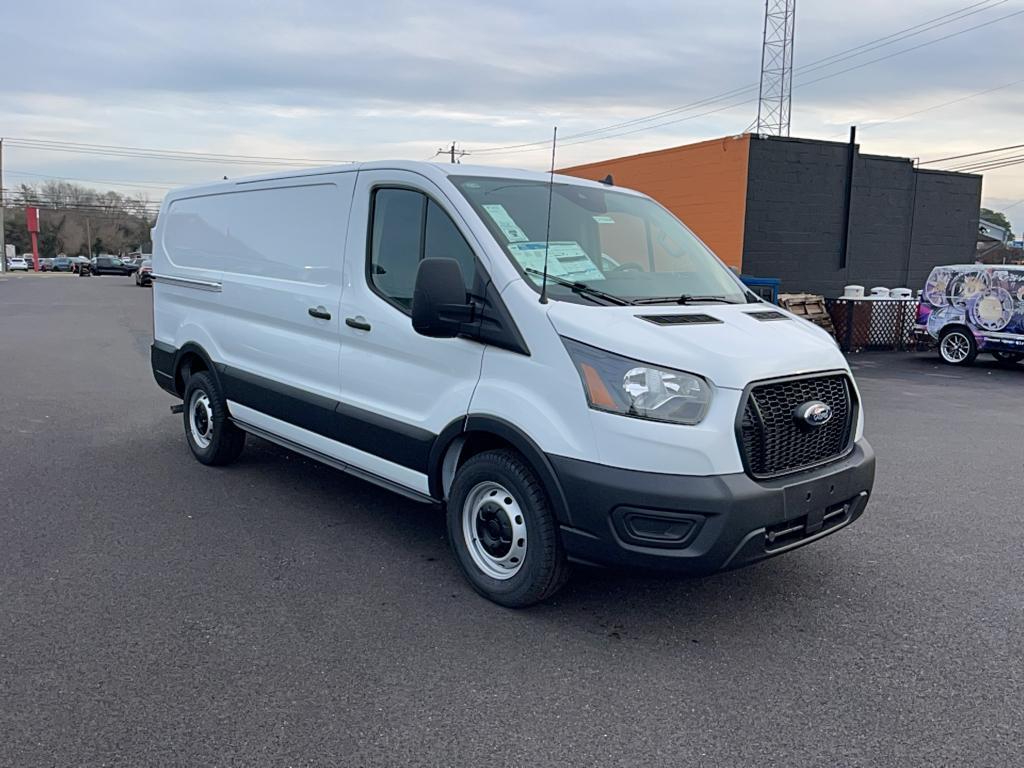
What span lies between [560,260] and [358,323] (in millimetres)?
1265

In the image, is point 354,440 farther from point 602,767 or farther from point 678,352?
point 602,767

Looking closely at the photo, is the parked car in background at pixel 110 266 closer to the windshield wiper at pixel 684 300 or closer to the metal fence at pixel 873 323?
the metal fence at pixel 873 323

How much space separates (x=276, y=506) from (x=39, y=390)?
5996 mm

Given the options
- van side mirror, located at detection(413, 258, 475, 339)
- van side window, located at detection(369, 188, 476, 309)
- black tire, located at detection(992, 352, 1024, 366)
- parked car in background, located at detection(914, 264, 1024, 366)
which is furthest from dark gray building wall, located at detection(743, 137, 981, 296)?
van side mirror, located at detection(413, 258, 475, 339)

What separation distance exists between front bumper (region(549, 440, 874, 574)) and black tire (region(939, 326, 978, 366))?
1355cm

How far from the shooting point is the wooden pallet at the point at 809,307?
56.0ft

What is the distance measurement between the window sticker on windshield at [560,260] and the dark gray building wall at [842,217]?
16.1 metres

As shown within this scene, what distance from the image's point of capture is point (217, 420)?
6516 millimetres

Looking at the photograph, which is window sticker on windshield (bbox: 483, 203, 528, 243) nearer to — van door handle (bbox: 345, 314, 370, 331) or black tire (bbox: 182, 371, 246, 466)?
van door handle (bbox: 345, 314, 370, 331)

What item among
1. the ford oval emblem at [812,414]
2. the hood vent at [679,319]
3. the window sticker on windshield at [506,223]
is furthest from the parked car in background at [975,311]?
the window sticker on windshield at [506,223]

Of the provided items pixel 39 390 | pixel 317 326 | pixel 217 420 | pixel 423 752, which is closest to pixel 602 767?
pixel 423 752

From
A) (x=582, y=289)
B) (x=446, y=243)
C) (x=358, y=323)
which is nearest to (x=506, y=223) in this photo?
(x=446, y=243)

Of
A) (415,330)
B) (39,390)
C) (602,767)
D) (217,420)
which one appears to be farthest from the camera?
(39,390)

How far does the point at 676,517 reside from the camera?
362 centimetres
